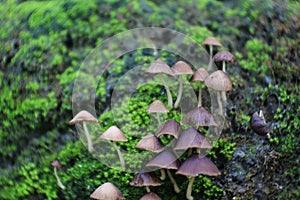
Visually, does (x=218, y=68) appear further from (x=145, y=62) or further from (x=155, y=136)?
(x=155, y=136)

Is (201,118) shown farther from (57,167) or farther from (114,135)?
(57,167)

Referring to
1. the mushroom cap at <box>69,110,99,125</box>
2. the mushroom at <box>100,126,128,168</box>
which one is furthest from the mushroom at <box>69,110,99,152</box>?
the mushroom at <box>100,126,128,168</box>

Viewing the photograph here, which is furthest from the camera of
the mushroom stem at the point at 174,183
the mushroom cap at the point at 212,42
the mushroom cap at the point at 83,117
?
the mushroom cap at the point at 212,42

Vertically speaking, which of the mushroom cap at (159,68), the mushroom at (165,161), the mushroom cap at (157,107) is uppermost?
the mushroom cap at (159,68)

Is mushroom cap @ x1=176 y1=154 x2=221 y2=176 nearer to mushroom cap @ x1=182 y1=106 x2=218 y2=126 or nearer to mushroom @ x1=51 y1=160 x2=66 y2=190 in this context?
mushroom cap @ x1=182 y1=106 x2=218 y2=126

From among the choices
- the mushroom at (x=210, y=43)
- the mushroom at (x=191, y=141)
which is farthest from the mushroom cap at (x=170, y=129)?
the mushroom at (x=210, y=43)

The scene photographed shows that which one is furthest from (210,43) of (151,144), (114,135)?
(114,135)

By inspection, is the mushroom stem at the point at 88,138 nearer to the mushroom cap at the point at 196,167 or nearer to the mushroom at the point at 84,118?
the mushroom at the point at 84,118
